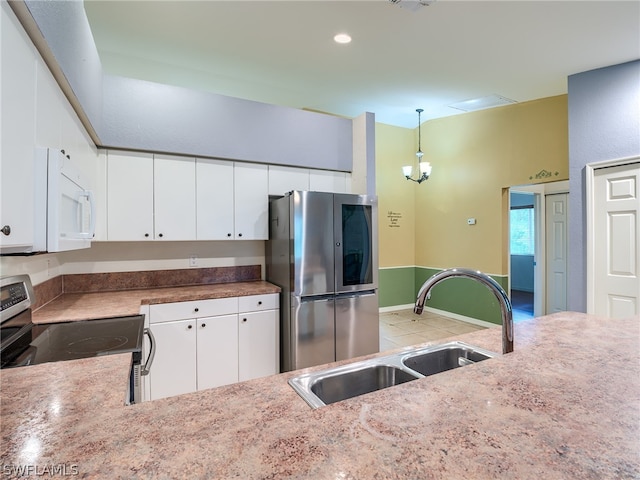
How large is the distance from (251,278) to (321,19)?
7.82 ft

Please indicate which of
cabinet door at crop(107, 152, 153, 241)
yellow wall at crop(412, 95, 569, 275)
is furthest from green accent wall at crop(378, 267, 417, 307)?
cabinet door at crop(107, 152, 153, 241)

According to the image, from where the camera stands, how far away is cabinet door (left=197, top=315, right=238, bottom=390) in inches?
104

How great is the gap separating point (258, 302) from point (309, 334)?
52cm

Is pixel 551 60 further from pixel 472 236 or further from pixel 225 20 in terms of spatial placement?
pixel 225 20

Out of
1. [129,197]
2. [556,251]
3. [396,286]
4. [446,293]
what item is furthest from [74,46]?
[556,251]

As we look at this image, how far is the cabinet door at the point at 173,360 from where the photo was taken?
2490mm

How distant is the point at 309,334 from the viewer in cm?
285

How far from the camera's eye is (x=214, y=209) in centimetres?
301

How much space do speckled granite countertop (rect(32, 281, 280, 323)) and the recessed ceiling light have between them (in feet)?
7.24

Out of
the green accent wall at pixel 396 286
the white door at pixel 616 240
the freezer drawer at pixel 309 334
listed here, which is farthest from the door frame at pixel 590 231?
the green accent wall at pixel 396 286

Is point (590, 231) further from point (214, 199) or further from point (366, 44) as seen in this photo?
point (214, 199)

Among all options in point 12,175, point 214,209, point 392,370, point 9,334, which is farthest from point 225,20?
point 392,370

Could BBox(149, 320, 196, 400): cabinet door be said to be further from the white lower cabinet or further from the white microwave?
the white microwave

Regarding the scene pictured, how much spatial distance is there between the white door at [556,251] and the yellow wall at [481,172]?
0.85m
